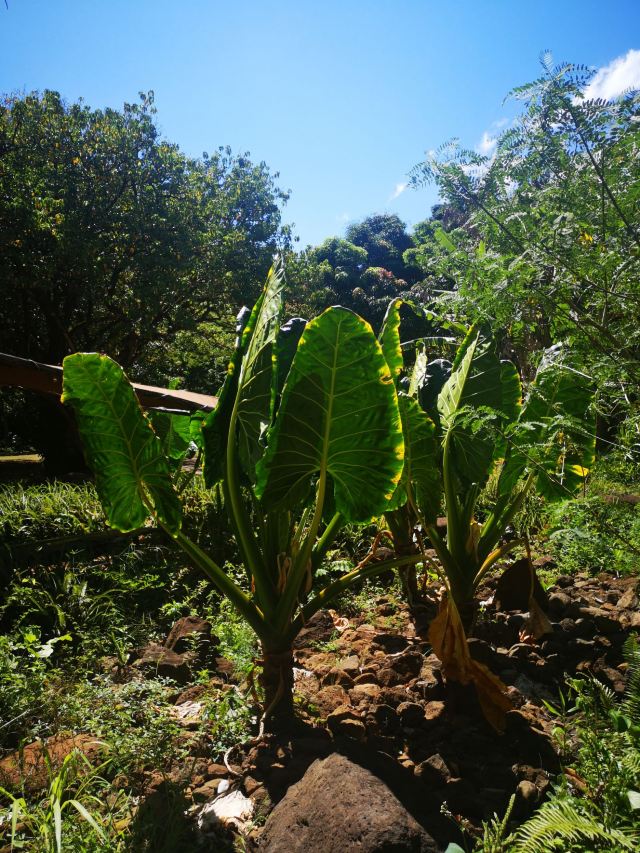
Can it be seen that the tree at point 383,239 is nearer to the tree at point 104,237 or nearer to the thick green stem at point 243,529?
the tree at point 104,237

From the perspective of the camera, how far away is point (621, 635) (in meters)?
2.26

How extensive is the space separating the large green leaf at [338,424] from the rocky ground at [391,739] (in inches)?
26.6

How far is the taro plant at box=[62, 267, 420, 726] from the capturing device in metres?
1.63

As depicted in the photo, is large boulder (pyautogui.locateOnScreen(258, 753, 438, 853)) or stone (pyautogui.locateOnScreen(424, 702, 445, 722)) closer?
large boulder (pyautogui.locateOnScreen(258, 753, 438, 853))

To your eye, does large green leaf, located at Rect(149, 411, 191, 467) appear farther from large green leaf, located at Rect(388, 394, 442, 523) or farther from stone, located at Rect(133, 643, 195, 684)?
large green leaf, located at Rect(388, 394, 442, 523)

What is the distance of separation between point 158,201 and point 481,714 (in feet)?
33.8

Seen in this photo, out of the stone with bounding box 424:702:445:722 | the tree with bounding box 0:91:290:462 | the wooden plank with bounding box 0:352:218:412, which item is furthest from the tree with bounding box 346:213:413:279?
the stone with bounding box 424:702:445:722

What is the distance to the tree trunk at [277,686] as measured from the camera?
178 cm

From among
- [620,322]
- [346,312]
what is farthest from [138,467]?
[620,322]

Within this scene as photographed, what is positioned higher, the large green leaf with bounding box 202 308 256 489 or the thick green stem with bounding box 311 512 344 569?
the large green leaf with bounding box 202 308 256 489

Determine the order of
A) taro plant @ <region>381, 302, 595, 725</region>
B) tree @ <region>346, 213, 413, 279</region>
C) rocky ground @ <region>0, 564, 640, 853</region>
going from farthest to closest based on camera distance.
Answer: tree @ <region>346, 213, 413, 279</region>
taro plant @ <region>381, 302, 595, 725</region>
rocky ground @ <region>0, 564, 640, 853</region>

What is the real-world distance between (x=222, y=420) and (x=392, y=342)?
0.72 meters

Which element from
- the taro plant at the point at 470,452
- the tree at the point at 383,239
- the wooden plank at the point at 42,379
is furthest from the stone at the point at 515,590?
the tree at the point at 383,239

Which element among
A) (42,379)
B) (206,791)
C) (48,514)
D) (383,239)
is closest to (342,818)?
(206,791)
